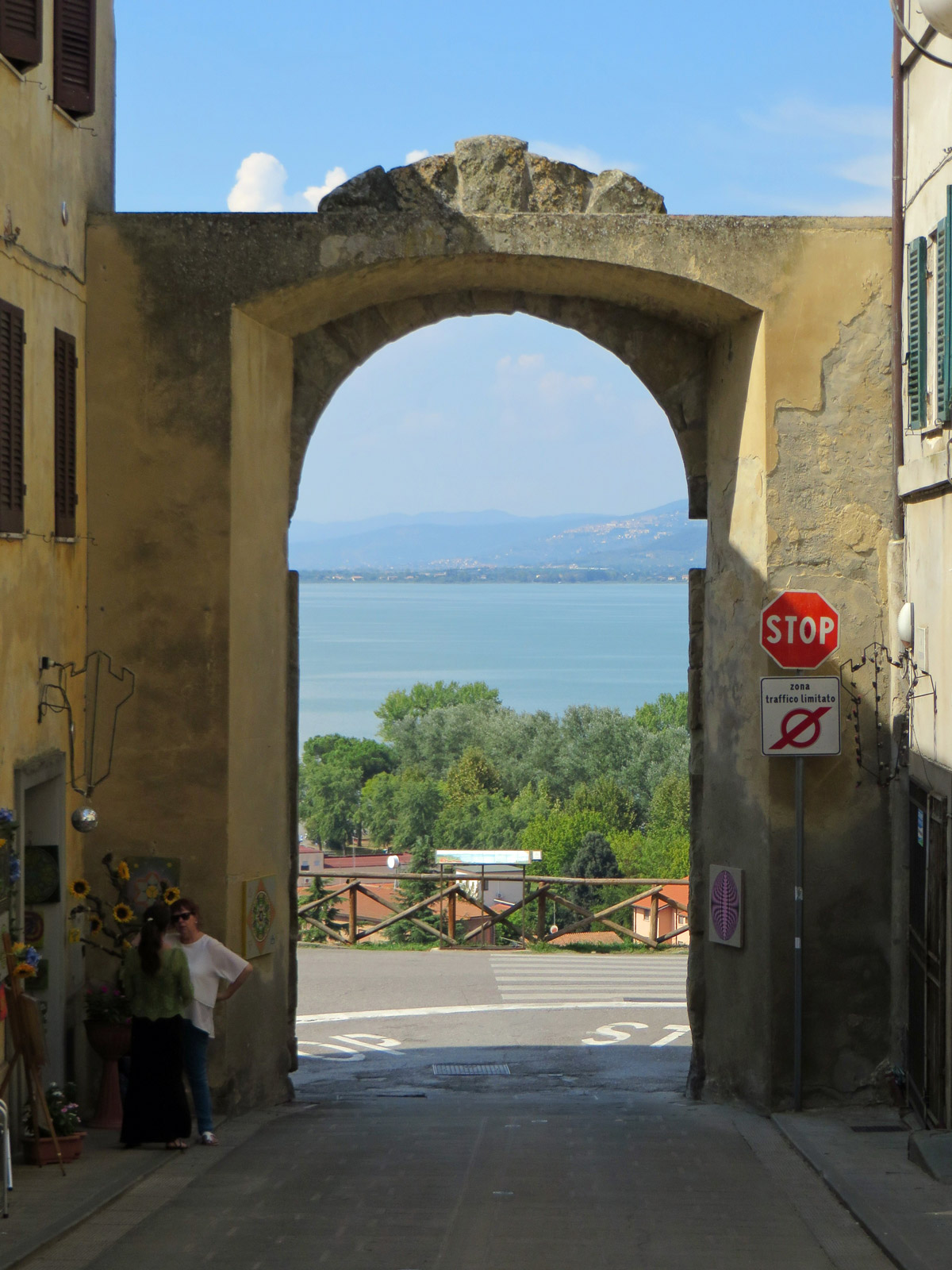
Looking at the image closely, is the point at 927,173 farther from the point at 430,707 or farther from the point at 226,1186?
the point at 430,707

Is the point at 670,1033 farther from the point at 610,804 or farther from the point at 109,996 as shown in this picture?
the point at 610,804

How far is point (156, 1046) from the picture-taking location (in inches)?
315

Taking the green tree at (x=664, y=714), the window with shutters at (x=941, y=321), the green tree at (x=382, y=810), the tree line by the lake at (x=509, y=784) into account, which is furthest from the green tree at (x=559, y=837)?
the window with shutters at (x=941, y=321)

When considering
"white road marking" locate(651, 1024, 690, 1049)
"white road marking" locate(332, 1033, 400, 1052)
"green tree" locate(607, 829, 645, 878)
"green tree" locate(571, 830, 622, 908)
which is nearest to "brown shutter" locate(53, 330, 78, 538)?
"white road marking" locate(332, 1033, 400, 1052)

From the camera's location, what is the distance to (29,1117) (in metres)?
7.49

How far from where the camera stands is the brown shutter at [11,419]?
7.44 m

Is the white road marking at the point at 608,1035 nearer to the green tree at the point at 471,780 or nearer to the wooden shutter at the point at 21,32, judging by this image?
the wooden shutter at the point at 21,32

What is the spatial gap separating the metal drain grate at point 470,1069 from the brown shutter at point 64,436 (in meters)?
5.96

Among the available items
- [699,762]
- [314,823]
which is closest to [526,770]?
[314,823]

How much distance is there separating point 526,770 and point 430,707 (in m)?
23.2

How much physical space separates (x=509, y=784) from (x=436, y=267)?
7423 cm

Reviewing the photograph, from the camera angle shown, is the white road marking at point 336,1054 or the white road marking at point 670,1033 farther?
the white road marking at point 670,1033

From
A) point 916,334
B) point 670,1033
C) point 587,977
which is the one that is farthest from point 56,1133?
point 587,977

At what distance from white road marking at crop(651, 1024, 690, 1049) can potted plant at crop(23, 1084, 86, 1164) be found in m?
7.60
